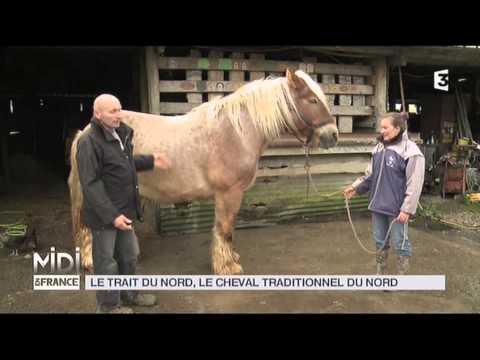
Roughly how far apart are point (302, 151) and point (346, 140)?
2.23 feet

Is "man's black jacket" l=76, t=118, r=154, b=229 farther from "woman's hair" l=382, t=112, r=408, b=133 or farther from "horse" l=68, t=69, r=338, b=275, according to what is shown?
"woman's hair" l=382, t=112, r=408, b=133

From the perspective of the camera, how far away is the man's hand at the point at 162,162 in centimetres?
341

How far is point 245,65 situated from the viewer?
191 inches

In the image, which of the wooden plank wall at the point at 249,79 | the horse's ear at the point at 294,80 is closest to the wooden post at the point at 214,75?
the wooden plank wall at the point at 249,79

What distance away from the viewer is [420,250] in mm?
4480

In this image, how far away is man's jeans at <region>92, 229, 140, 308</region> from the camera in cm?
274

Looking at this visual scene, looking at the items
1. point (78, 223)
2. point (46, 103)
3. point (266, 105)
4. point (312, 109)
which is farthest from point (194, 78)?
point (46, 103)

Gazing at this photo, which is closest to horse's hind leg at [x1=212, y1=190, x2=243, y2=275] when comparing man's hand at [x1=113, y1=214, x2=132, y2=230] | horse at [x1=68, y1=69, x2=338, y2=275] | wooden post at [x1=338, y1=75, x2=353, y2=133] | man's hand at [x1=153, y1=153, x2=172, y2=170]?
horse at [x1=68, y1=69, x2=338, y2=275]

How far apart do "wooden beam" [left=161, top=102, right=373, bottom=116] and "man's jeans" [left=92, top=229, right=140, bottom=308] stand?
7.11 ft

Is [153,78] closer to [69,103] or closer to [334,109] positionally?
[334,109]

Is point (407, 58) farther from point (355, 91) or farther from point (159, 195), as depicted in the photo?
point (159, 195)

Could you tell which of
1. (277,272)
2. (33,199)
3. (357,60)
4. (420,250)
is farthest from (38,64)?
(420,250)

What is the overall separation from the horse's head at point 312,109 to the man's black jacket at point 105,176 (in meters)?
1.54

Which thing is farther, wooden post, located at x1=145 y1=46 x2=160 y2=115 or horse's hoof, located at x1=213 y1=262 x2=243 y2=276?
wooden post, located at x1=145 y1=46 x2=160 y2=115
